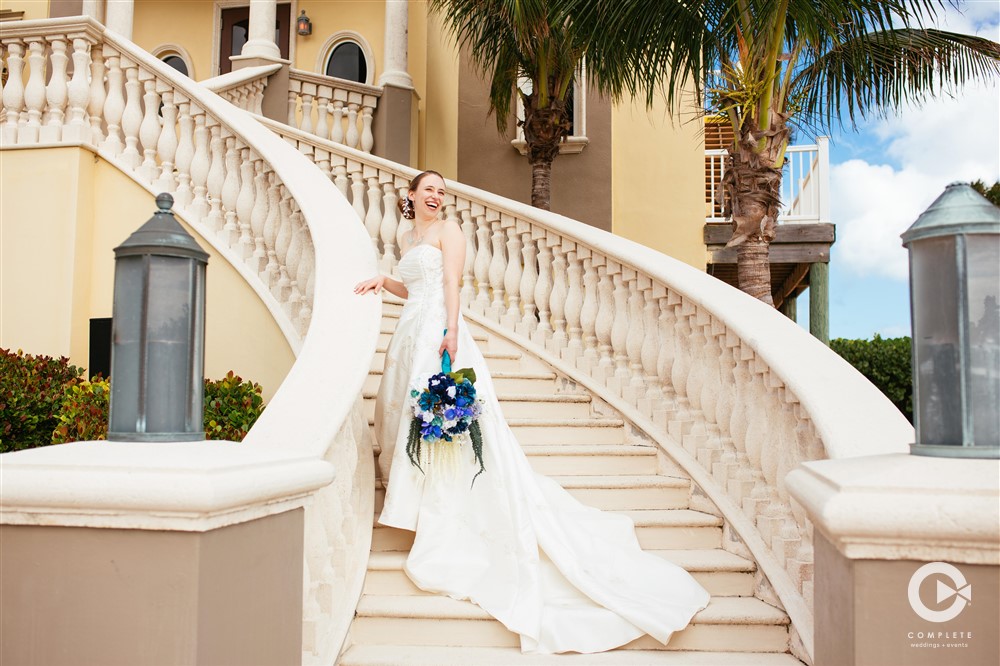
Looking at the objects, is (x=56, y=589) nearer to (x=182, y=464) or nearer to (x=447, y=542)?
(x=182, y=464)

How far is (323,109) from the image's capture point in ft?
36.0

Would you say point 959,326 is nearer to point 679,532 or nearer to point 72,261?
point 679,532

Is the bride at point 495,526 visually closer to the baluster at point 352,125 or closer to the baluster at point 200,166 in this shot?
the baluster at point 200,166

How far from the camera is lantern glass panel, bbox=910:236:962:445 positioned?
6.21 ft

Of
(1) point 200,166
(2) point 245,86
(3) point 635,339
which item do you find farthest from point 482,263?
(2) point 245,86

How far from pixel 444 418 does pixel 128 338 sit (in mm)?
1974

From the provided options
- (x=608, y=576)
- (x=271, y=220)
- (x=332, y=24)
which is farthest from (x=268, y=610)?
(x=332, y=24)

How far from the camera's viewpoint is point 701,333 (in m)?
4.75

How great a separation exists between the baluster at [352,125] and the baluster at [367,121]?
10 cm

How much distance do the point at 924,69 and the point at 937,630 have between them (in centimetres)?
779

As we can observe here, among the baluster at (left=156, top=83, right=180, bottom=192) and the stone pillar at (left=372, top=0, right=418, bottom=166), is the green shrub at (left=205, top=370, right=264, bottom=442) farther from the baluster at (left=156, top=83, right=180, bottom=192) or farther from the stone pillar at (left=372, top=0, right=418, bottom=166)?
the stone pillar at (left=372, top=0, right=418, bottom=166)

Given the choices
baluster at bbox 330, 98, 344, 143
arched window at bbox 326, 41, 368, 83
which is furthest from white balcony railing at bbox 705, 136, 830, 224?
→ arched window at bbox 326, 41, 368, 83

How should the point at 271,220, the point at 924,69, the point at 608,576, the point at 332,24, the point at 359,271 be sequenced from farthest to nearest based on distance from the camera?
the point at 332,24, the point at 924,69, the point at 271,220, the point at 359,271, the point at 608,576

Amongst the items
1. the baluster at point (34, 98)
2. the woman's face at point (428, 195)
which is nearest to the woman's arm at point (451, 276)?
the woman's face at point (428, 195)
